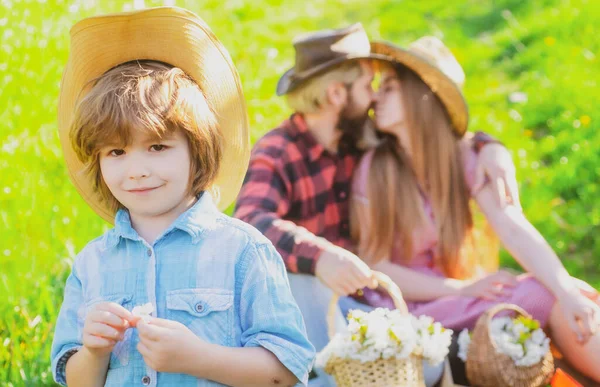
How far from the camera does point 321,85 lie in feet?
13.4

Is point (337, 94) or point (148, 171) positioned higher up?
point (148, 171)

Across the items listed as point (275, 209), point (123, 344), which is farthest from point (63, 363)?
point (275, 209)

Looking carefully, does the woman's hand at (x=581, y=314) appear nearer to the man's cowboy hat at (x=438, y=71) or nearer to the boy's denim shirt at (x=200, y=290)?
the man's cowboy hat at (x=438, y=71)

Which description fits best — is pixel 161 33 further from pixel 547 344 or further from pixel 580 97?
pixel 580 97

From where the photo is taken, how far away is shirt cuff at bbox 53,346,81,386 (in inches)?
89.9

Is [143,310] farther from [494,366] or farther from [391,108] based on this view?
[391,108]

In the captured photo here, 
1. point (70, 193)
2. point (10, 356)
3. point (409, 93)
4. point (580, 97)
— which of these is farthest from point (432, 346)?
point (580, 97)

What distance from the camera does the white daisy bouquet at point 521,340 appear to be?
142 inches

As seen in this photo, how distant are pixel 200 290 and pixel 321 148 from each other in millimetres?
1957

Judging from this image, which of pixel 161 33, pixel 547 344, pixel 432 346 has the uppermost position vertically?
pixel 161 33

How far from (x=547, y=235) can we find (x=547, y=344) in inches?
68.1

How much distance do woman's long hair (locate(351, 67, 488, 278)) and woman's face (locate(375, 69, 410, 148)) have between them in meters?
0.02

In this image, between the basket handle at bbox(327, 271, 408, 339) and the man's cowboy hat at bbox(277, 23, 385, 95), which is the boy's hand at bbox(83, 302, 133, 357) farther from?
the man's cowboy hat at bbox(277, 23, 385, 95)

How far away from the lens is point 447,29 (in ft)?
28.0
